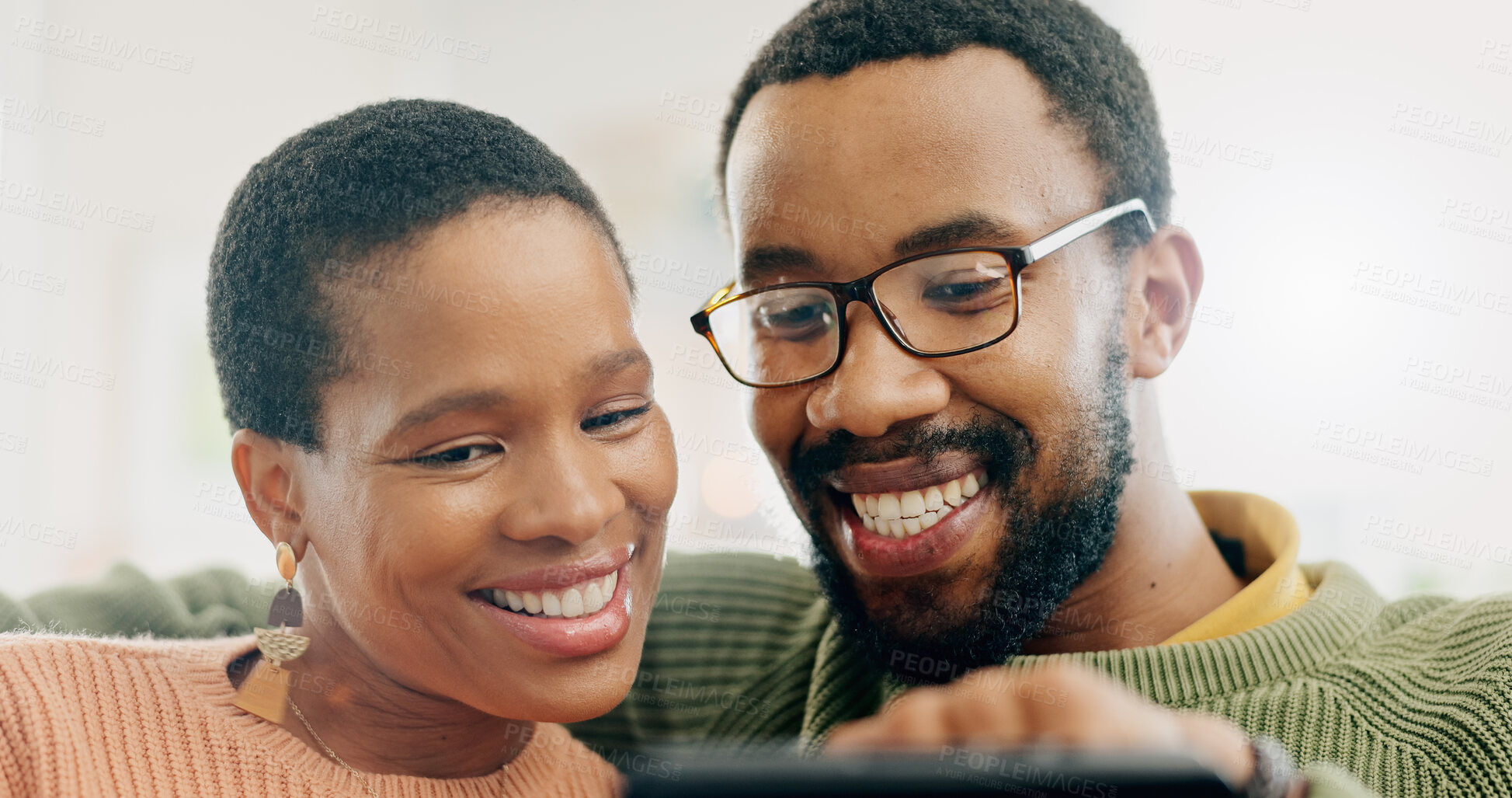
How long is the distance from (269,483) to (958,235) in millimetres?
724

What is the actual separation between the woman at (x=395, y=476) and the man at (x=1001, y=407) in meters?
0.31

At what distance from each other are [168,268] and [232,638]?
1.51 ft

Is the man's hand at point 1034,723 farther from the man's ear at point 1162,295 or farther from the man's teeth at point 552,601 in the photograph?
the man's ear at point 1162,295

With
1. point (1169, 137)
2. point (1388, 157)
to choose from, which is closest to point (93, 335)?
point (1169, 137)

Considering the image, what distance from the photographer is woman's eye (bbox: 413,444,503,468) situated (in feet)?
2.92

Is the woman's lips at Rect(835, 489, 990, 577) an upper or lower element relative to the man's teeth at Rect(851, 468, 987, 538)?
lower

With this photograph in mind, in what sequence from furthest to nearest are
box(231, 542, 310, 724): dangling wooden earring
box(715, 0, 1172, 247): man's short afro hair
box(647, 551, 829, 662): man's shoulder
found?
box(647, 551, 829, 662): man's shoulder < box(715, 0, 1172, 247): man's short afro hair < box(231, 542, 310, 724): dangling wooden earring

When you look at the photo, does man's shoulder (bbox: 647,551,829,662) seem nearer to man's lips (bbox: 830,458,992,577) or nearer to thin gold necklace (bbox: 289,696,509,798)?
man's lips (bbox: 830,458,992,577)

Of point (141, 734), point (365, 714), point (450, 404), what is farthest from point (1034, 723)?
point (141, 734)

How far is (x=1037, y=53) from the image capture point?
4.02 ft

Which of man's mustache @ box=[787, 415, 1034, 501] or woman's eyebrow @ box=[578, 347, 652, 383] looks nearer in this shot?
woman's eyebrow @ box=[578, 347, 652, 383]

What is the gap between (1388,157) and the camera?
1545mm

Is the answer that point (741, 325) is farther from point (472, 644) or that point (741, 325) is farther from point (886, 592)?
point (472, 644)

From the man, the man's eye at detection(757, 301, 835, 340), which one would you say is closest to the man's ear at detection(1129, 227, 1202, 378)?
the man
